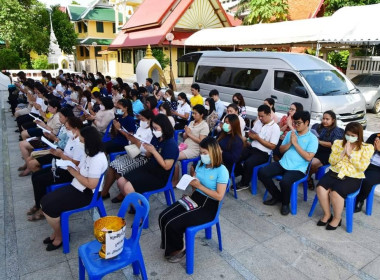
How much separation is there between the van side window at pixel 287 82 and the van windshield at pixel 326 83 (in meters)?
0.23

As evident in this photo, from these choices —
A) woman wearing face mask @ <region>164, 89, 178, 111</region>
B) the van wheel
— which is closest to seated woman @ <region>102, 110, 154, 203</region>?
woman wearing face mask @ <region>164, 89, 178, 111</region>

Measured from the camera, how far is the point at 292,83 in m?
7.43

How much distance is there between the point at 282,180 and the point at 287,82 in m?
4.17

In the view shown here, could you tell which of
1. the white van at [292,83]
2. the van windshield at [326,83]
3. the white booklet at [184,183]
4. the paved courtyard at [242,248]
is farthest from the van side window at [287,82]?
the white booklet at [184,183]

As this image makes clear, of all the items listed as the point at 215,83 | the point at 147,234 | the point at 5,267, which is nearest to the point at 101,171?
the point at 147,234

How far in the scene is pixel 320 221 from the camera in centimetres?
390

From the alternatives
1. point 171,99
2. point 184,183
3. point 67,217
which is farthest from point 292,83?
point 67,217

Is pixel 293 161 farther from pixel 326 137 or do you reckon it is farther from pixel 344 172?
pixel 326 137

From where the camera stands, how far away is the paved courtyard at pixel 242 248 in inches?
121

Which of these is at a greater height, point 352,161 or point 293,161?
point 352,161

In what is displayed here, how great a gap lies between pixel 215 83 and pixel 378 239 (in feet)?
23.1

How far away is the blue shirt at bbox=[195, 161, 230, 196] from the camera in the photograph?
10.0 ft

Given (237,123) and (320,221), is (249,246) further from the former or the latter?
(237,123)

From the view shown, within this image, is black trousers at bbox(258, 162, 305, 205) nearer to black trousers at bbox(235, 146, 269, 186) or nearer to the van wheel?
black trousers at bbox(235, 146, 269, 186)
